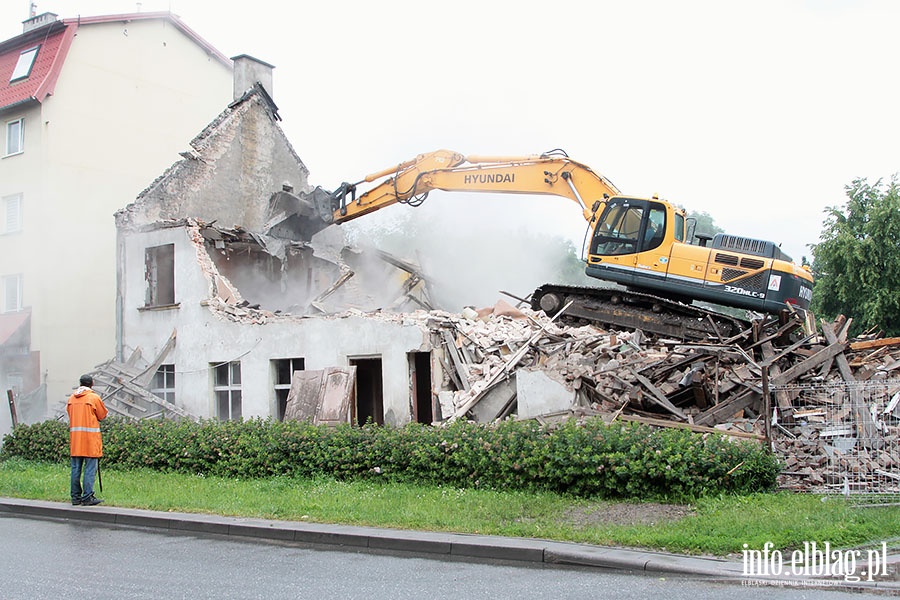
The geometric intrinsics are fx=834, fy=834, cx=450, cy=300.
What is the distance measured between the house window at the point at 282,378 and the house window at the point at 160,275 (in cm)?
442

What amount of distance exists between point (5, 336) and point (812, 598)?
25.0 metres

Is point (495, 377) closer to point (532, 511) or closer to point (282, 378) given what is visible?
point (532, 511)

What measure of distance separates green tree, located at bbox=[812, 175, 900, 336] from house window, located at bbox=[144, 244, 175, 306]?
23558 mm

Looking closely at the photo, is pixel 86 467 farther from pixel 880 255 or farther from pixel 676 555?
pixel 880 255

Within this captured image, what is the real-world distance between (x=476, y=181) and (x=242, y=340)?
6.41 m

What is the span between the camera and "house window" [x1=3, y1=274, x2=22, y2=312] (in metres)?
26.5

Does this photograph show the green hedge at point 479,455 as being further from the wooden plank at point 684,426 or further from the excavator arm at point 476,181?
the excavator arm at point 476,181

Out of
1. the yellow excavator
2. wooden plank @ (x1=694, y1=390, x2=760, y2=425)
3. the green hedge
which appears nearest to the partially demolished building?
the green hedge

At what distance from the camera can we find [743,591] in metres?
6.57

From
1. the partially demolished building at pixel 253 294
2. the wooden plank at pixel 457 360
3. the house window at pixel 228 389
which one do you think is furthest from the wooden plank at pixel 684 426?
the house window at pixel 228 389

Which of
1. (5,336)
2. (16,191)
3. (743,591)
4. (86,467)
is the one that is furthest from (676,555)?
(16,191)

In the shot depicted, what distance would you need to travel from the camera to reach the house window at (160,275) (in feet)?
68.1

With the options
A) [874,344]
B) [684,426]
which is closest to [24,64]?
[684,426]

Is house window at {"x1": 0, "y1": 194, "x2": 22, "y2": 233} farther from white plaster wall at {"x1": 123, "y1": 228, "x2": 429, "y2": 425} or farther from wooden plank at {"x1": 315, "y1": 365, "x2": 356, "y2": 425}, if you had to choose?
wooden plank at {"x1": 315, "y1": 365, "x2": 356, "y2": 425}
